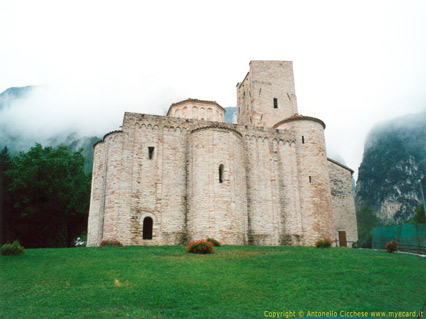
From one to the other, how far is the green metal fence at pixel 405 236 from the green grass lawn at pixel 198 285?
23.7ft

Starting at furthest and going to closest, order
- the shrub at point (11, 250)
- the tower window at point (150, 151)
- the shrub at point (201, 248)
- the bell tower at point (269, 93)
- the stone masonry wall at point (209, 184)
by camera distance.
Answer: the bell tower at point (269, 93) < the tower window at point (150, 151) < the stone masonry wall at point (209, 184) < the shrub at point (201, 248) < the shrub at point (11, 250)

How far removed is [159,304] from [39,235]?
27034 millimetres

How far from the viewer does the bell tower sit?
32719 mm

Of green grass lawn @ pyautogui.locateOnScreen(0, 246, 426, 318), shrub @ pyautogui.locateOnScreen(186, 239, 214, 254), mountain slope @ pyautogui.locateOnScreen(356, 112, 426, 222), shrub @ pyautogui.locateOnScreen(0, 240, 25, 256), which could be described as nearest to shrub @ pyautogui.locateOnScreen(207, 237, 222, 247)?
shrub @ pyautogui.locateOnScreen(186, 239, 214, 254)

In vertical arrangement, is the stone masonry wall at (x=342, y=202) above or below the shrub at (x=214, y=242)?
above

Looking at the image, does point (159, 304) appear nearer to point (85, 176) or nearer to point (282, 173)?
point (282, 173)

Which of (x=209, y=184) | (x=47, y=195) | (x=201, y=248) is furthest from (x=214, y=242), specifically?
(x=47, y=195)

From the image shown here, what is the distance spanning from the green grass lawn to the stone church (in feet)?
23.7

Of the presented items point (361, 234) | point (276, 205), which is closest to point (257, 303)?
point (276, 205)

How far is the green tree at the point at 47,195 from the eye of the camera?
29.2 m

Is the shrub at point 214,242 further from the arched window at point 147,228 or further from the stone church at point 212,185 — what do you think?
the arched window at point 147,228

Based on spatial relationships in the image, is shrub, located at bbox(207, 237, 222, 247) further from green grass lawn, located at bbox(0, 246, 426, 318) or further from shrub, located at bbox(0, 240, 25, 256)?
shrub, located at bbox(0, 240, 25, 256)

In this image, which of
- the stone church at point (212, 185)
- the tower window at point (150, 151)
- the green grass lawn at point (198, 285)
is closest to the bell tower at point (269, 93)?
the stone church at point (212, 185)

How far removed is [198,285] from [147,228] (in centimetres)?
1326
